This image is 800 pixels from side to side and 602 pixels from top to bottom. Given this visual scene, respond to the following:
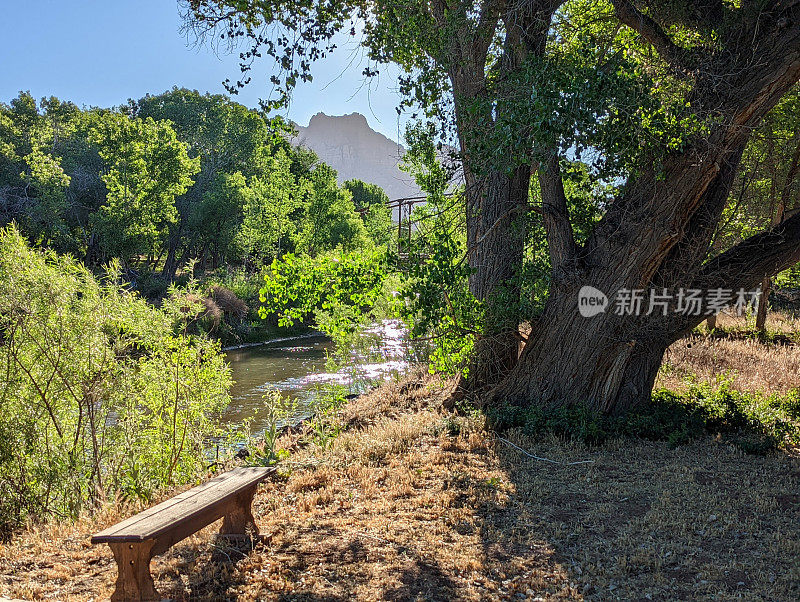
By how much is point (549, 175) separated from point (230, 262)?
1650 inches

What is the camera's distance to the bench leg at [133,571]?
3889 millimetres

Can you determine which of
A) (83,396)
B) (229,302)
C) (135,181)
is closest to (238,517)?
(83,396)

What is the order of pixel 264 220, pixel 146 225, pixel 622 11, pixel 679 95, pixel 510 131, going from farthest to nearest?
pixel 264 220 → pixel 146 225 → pixel 622 11 → pixel 679 95 → pixel 510 131

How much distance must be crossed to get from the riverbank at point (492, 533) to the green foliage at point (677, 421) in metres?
0.25

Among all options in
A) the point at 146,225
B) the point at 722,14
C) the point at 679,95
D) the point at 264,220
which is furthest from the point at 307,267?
the point at 264,220

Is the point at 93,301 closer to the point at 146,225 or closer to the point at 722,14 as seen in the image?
the point at 722,14

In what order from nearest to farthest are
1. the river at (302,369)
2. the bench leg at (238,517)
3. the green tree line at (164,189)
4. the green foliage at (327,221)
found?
the bench leg at (238,517), the river at (302,369), the green tree line at (164,189), the green foliage at (327,221)

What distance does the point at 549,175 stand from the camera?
8617mm

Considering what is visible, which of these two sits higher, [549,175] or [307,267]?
[549,175]

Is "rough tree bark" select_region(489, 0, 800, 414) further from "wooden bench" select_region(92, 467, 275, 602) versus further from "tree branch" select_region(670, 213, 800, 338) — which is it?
"wooden bench" select_region(92, 467, 275, 602)

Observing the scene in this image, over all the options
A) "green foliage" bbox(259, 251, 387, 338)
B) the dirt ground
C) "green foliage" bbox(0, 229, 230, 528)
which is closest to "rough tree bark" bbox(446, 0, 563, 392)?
"green foliage" bbox(259, 251, 387, 338)

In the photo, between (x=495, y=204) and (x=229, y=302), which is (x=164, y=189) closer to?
(x=229, y=302)

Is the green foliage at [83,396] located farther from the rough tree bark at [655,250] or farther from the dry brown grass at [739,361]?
the dry brown grass at [739,361]

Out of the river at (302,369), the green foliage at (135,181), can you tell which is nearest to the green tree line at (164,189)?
the green foliage at (135,181)
